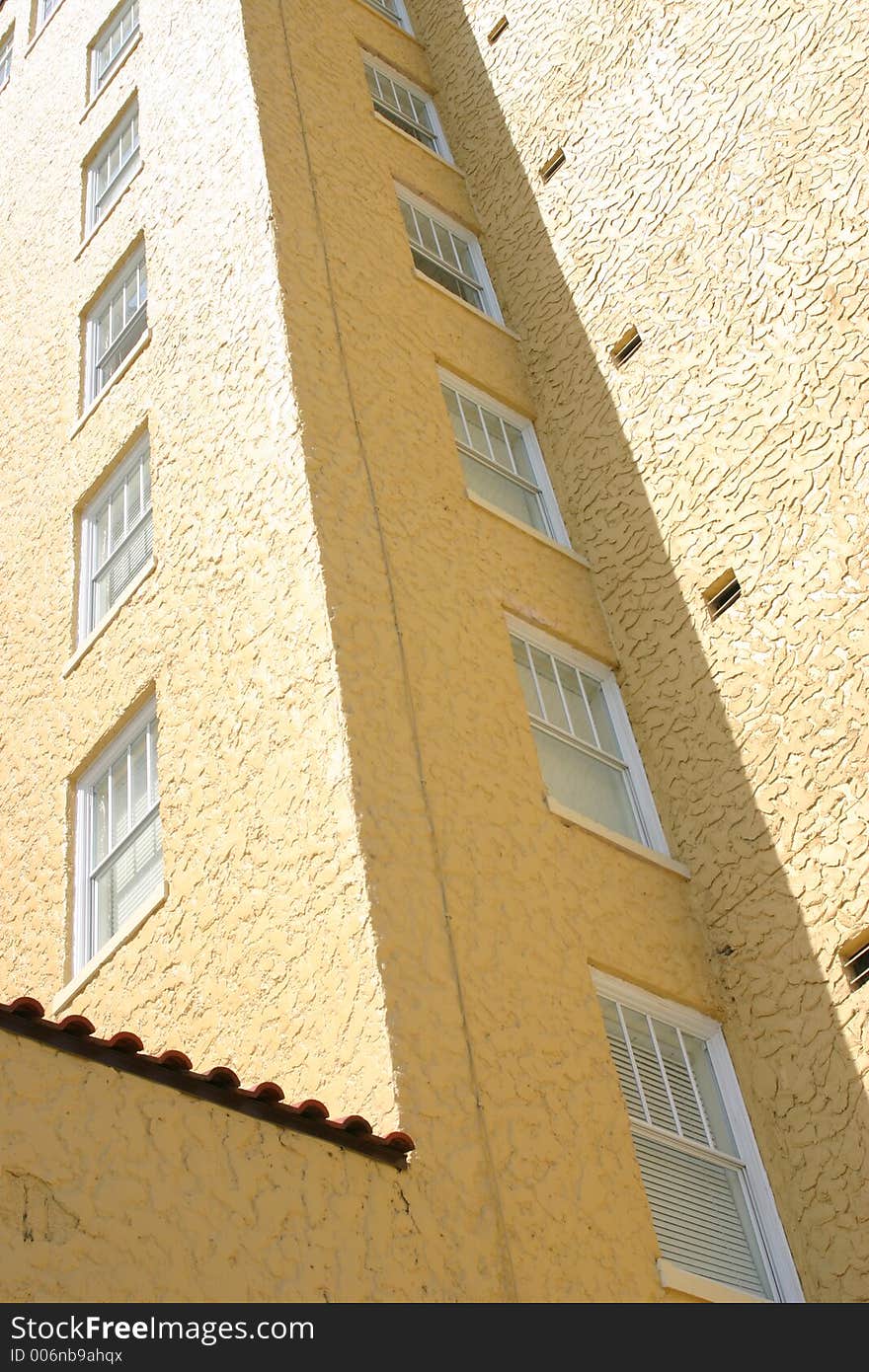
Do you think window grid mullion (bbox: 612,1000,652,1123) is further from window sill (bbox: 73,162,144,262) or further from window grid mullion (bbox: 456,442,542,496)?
window sill (bbox: 73,162,144,262)

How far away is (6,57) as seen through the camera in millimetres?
24203

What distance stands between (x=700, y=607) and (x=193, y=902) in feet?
15.7

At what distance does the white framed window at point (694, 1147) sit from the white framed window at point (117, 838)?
3.36 metres

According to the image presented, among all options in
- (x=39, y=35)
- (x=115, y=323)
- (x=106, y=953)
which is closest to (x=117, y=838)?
(x=106, y=953)

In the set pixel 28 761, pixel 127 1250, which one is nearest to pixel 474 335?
pixel 28 761

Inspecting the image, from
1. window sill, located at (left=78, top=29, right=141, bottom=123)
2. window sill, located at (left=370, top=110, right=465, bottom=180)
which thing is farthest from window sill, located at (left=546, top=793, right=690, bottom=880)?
window sill, located at (left=78, top=29, right=141, bottom=123)

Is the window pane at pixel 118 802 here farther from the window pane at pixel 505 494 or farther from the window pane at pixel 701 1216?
the window pane at pixel 701 1216

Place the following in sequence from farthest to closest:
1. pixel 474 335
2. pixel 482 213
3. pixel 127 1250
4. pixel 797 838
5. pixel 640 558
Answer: pixel 482 213 → pixel 474 335 → pixel 640 558 → pixel 797 838 → pixel 127 1250

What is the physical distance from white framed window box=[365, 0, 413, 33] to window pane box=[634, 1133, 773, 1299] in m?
15.1

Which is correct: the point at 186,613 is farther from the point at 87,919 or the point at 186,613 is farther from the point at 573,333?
the point at 573,333

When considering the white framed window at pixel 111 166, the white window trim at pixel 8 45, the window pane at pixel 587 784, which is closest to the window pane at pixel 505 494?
the window pane at pixel 587 784

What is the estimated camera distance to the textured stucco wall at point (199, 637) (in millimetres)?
8672

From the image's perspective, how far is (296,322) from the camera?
38.2ft

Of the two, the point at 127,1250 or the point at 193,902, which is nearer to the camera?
the point at 127,1250
